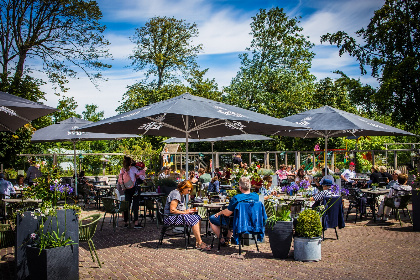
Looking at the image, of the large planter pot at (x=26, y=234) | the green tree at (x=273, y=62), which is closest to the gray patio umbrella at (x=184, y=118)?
the large planter pot at (x=26, y=234)

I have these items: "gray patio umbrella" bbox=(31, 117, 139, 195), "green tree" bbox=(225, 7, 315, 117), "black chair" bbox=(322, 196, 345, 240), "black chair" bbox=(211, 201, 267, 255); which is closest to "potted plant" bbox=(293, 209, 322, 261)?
"black chair" bbox=(211, 201, 267, 255)

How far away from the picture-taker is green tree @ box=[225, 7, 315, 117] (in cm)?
2961

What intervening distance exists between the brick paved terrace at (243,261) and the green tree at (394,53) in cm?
1221

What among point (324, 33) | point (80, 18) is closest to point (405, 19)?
point (324, 33)

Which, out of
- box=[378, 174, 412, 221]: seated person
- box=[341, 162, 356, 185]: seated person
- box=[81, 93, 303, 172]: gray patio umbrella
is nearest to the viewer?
box=[81, 93, 303, 172]: gray patio umbrella

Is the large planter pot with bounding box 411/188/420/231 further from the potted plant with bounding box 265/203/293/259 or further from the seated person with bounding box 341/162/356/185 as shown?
the seated person with bounding box 341/162/356/185

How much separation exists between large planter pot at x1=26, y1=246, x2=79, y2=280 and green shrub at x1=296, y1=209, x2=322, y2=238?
3457mm

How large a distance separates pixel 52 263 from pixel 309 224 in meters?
3.80

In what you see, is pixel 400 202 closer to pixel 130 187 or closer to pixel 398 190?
pixel 398 190

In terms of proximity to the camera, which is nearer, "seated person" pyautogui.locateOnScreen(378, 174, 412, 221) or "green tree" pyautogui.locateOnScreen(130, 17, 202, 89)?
"seated person" pyautogui.locateOnScreen(378, 174, 412, 221)

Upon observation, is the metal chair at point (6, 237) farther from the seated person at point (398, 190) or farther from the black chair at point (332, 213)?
the seated person at point (398, 190)

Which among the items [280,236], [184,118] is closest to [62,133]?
[184,118]

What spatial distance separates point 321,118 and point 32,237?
760 cm

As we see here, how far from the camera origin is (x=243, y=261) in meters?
6.38
